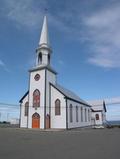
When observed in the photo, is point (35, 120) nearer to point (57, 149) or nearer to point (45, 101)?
point (45, 101)

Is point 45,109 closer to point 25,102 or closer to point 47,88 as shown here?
point 47,88

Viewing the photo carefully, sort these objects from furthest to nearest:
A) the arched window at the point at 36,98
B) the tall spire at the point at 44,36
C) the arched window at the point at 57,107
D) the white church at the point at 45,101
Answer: the tall spire at the point at 44,36, the arched window at the point at 36,98, the arched window at the point at 57,107, the white church at the point at 45,101

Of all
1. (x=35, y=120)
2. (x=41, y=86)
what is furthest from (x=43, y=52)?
(x=35, y=120)

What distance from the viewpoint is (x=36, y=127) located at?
32.7m

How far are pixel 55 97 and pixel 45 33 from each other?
14126 millimetres

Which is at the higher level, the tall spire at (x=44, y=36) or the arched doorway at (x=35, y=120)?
the tall spire at (x=44, y=36)

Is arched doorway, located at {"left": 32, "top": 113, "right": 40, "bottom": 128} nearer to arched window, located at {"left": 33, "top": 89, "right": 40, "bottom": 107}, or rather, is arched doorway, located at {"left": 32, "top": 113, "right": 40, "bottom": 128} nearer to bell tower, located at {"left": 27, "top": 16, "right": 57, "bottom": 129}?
bell tower, located at {"left": 27, "top": 16, "right": 57, "bottom": 129}

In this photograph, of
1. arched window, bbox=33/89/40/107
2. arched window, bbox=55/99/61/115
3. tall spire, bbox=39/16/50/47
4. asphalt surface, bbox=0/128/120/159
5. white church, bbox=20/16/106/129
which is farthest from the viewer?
tall spire, bbox=39/16/50/47

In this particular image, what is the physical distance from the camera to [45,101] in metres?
32.9

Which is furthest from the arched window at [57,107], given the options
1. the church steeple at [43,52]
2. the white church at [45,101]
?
the church steeple at [43,52]

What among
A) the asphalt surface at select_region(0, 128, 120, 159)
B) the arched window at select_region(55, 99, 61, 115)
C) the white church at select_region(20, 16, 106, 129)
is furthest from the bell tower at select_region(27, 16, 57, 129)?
the asphalt surface at select_region(0, 128, 120, 159)

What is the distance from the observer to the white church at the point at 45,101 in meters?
32.7

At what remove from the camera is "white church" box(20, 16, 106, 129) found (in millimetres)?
32656

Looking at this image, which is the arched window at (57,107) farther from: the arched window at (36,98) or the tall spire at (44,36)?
the tall spire at (44,36)
